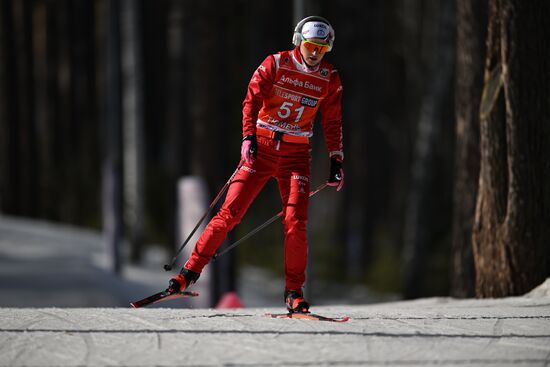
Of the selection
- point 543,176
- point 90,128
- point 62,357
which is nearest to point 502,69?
point 543,176

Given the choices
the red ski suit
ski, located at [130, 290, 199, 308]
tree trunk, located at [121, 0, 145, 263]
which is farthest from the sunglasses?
tree trunk, located at [121, 0, 145, 263]

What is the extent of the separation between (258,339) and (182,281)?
A: 135 centimetres

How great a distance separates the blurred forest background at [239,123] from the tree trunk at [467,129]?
0.02 meters

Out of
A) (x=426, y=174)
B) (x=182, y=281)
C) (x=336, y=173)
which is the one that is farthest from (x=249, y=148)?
(x=426, y=174)

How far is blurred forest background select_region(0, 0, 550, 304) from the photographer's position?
12539mm

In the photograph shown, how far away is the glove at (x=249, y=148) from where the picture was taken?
324 inches

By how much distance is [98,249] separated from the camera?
2481 centimetres

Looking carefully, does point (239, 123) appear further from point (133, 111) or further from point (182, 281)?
point (182, 281)

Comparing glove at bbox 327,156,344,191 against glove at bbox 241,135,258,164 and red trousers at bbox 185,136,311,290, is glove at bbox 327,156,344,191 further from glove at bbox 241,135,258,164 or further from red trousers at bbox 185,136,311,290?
glove at bbox 241,135,258,164

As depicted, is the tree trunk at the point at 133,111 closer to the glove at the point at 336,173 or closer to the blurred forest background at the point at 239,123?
the blurred forest background at the point at 239,123

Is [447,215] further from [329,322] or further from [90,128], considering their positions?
[90,128]

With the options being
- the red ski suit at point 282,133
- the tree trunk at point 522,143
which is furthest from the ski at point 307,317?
the tree trunk at point 522,143

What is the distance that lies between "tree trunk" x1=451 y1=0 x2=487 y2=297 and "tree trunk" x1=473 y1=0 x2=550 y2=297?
1756 millimetres

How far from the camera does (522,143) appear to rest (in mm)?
10250
